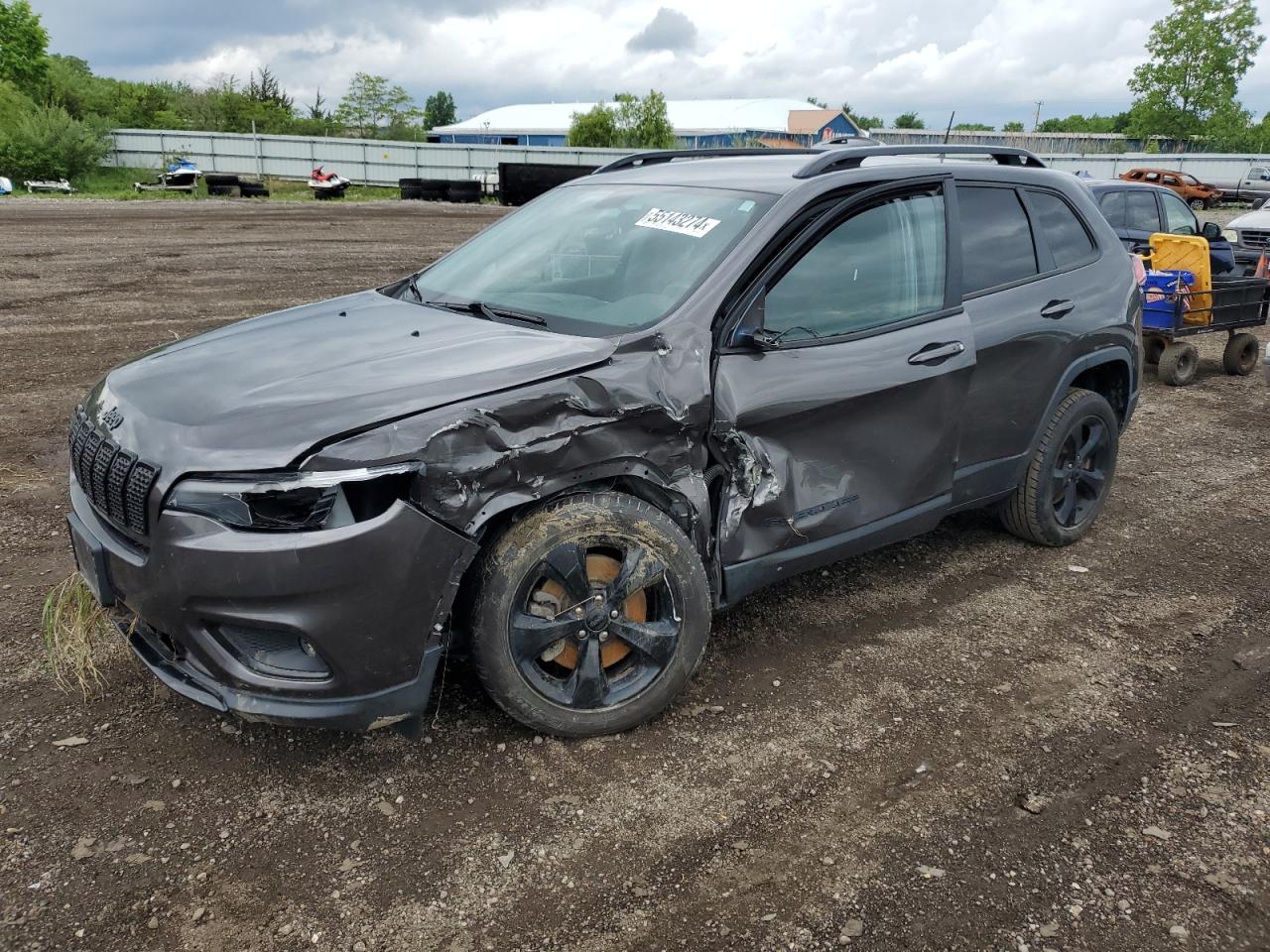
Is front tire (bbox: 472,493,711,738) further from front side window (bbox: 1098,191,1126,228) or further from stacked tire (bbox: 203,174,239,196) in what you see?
stacked tire (bbox: 203,174,239,196)

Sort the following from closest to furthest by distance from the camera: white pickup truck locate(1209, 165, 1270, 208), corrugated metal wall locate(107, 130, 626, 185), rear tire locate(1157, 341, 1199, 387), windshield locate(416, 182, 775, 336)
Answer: windshield locate(416, 182, 775, 336) < rear tire locate(1157, 341, 1199, 387) < white pickup truck locate(1209, 165, 1270, 208) < corrugated metal wall locate(107, 130, 626, 185)

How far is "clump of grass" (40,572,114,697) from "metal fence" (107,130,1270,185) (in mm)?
37973

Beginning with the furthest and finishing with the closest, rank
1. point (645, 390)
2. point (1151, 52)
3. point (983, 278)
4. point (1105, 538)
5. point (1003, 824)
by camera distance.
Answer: point (1151, 52) → point (1105, 538) → point (983, 278) → point (645, 390) → point (1003, 824)

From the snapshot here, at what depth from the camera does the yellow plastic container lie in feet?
28.9

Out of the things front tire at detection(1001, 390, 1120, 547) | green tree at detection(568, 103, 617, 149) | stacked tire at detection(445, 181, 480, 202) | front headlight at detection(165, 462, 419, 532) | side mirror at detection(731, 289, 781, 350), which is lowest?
front tire at detection(1001, 390, 1120, 547)

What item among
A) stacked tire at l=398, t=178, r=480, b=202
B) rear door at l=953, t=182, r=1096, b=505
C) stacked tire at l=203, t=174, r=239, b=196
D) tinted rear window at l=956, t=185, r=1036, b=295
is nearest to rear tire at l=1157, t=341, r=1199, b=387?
rear door at l=953, t=182, r=1096, b=505

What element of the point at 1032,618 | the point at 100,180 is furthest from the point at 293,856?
the point at 100,180

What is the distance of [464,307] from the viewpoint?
368 cm

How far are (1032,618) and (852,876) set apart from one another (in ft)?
6.66

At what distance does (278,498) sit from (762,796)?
169 centimetres

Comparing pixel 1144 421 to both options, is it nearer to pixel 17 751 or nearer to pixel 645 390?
pixel 645 390

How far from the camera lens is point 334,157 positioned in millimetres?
40125

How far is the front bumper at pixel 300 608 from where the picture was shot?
2.54 m

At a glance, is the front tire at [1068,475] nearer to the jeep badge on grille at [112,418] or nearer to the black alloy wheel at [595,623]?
the black alloy wheel at [595,623]
